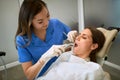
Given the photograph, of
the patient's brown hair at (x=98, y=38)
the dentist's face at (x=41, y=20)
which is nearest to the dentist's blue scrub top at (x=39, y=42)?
the dentist's face at (x=41, y=20)

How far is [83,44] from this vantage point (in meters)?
1.44

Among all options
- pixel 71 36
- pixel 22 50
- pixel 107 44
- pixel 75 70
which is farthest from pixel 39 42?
pixel 107 44

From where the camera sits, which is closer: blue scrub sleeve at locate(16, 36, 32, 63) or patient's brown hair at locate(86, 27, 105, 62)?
blue scrub sleeve at locate(16, 36, 32, 63)

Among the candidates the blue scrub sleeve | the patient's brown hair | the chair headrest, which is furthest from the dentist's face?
the chair headrest

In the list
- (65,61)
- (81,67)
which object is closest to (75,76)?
(81,67)

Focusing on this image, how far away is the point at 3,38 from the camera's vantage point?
2844 millimetres

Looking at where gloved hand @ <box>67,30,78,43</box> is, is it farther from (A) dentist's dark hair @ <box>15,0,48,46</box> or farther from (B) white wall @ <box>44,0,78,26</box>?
(B) white wall @ <box>44,0,78,26</box>

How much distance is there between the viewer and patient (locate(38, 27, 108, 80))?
123 cm

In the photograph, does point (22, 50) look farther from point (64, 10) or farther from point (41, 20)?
point (64, 10)

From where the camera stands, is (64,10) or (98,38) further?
(64,10)

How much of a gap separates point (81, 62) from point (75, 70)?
12cm

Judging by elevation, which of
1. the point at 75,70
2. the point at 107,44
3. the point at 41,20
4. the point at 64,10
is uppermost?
the point at 41,20

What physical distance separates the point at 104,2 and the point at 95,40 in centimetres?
126

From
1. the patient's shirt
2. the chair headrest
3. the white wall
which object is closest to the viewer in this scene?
the patient's shirt
